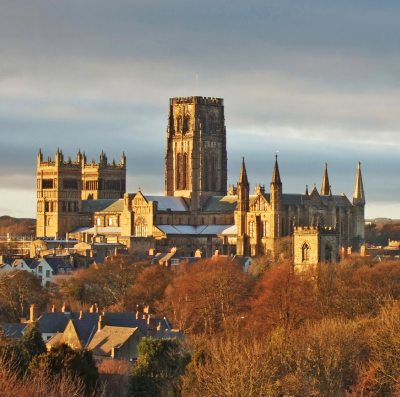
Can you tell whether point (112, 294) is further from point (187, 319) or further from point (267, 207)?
point (267, 207)

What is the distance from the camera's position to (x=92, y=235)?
158875 millimetres

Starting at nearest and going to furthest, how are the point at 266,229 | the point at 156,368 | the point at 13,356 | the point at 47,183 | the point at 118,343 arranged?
the point at 13,356
the point at 156,368
the point at 118,343
the point at 266,229
the point at 47,183

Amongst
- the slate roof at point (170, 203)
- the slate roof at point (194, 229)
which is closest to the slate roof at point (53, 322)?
the slate roof at point (194, 229)

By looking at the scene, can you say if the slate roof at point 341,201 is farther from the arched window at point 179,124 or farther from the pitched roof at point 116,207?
the pitched roof at point 116,207

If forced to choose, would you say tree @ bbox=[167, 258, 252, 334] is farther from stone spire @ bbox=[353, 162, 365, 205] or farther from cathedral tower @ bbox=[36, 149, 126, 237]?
cathedral tower @ bbox=[36, 149, 126, 237]

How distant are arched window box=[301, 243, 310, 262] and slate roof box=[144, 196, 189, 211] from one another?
60260 millimetres

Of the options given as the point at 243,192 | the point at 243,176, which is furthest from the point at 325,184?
the point at 243,192

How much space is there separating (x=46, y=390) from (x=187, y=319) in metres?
37.4

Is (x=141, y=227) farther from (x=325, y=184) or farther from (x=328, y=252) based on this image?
(x=328, y=252)

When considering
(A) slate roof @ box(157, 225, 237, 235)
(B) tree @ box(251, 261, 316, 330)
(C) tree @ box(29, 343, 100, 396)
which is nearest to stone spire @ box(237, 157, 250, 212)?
(A) slate roof @ box(157, 225, 237, 235)

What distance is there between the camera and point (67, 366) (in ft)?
175

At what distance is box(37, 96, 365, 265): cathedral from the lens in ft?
470

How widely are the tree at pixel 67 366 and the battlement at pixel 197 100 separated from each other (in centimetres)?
11110

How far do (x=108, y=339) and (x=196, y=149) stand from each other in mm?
95212
